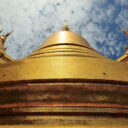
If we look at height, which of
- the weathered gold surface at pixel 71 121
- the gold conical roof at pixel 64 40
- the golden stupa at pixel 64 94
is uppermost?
the gold conical roof at pixel 64 40

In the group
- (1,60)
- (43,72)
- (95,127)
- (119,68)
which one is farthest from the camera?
(1,60)

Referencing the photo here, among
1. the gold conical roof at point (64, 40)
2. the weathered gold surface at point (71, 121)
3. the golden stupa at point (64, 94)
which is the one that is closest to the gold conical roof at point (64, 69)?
the golden stupa at point (64, 94)

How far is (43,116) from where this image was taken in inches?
235

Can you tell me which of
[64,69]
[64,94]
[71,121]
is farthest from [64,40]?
[71,121]

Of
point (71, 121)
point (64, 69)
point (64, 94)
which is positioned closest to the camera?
point (71, 121)

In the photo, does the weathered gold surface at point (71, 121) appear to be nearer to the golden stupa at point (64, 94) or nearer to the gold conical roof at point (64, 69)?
the golden stupa at point (64, 94)

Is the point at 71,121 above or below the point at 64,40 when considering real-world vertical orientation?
below

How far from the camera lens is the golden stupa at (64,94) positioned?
5.92m

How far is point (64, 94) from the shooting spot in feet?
21.4

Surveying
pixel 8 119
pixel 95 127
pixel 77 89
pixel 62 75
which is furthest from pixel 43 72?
pixel 95 127

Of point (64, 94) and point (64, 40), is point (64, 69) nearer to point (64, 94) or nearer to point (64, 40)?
point (64, 94)

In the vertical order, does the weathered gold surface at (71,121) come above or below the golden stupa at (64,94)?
below

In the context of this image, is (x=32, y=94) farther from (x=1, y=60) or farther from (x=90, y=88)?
(x=1, y=60)

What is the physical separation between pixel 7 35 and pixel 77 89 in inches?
440
